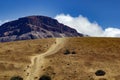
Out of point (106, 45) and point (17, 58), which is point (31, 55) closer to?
point (17, 58)

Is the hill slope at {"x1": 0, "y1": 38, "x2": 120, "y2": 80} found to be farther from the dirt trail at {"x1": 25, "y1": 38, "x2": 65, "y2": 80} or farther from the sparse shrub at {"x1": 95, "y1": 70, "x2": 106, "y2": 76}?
the sparse shrub at {"x1": 95, "y1": 70, "x2": 106, "y2": 76}

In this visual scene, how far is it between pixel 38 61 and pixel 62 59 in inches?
232

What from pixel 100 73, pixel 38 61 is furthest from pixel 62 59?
pixel 100 73

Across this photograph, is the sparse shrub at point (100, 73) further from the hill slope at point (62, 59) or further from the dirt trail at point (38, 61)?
the dirt trail at point (38, 61)

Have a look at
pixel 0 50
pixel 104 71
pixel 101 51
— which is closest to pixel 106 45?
pixel 101 51

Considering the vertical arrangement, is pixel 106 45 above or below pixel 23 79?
above

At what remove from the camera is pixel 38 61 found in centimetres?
7731

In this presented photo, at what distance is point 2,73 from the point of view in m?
69.1

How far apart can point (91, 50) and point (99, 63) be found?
1136 centimetres

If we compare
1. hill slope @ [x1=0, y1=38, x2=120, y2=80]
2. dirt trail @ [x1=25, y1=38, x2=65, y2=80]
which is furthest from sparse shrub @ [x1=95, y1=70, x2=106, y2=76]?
dirt trail @ [x1=25, y1=38, x2=65, y2=80]

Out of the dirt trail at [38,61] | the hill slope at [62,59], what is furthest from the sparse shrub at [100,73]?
the dirt trail at [38,61]

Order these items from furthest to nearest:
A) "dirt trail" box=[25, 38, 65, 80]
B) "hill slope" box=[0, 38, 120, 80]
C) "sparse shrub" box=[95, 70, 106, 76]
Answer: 1. "dirt trail" box=[25, 38, 65, 80]
2. "hill slope" box=[0, 38, 120, 80]
3. "sparse shrub" box=[95, 70, 106, 76]

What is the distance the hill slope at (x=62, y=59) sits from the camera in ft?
221

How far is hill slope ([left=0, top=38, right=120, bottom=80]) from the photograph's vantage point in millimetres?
67500
